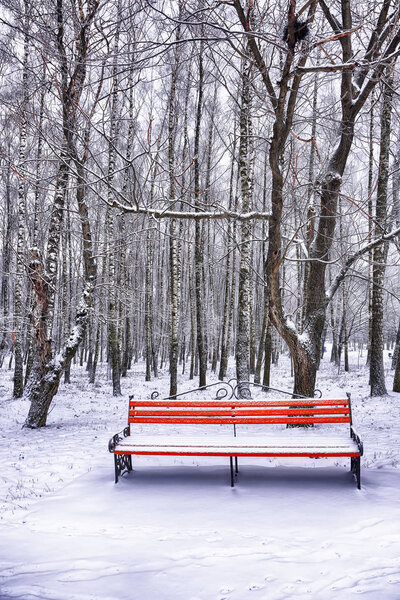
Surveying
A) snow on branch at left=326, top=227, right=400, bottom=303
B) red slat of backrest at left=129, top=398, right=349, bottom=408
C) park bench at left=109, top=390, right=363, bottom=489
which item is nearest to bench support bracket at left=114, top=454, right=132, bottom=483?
park bench at left=109, top=390, right=363, bottom=489

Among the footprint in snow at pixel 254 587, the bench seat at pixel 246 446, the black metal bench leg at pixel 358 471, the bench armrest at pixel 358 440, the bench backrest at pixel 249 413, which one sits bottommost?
the footprint in snow at pixel 254 587

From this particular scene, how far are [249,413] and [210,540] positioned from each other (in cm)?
177

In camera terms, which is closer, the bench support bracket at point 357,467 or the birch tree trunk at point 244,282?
the bench support bracket at point 357,467

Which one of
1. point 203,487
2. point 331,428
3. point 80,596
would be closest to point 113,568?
point 80,596

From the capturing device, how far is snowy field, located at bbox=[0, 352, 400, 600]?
2.80m

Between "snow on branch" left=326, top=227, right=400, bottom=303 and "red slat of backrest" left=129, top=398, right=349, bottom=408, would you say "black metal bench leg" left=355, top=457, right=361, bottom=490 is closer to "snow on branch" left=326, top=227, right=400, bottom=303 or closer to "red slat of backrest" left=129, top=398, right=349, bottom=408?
"red slat of backrest" left=129, top=398, right=349, bottom=408

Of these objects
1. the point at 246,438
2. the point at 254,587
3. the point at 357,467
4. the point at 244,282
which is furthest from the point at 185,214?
the point at 244,282

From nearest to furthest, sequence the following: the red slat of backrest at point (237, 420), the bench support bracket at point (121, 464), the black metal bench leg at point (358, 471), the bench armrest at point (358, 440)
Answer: the bench armrest at point (358, 440) < the black metal bench leg at point (358, 471) < the bench support bracket at point (121, 464) < the red slat of backrest at point (237, 420)

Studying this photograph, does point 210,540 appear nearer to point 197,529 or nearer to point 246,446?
point 197,529

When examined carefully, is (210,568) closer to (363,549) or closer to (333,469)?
(363,549)

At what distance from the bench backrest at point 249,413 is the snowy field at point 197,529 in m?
0.65

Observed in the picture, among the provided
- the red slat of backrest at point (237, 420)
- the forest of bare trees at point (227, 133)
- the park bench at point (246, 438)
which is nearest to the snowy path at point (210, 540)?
the park bench at point (246, 438)

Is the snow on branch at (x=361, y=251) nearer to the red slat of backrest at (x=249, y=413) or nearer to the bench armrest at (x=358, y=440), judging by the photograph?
the red slat of backrest at (x=249, y=413)

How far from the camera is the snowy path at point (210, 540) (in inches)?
109
